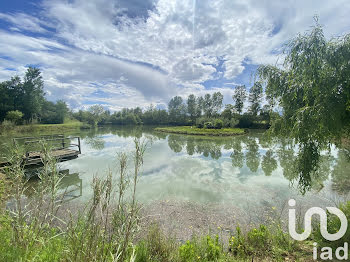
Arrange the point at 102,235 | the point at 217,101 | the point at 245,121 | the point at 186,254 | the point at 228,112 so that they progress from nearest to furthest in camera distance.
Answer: the point at 102,235, the point at 186,254, the point at 245,121, the point at 228,112, the point at 217,101

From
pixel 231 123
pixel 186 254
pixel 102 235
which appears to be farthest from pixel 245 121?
pixel 102 235

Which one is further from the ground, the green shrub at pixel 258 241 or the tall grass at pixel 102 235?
the tall grass at pixel 102 235

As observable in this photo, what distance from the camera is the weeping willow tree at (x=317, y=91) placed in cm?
374

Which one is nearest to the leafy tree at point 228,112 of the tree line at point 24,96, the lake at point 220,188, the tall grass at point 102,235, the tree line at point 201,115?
the tree line at point 201,115

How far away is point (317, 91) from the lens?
393 centimetres

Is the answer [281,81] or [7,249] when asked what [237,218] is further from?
[7,249]

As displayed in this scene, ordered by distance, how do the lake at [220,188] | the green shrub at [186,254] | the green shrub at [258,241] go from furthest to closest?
1. the lake at [220,188]
2. the green shrub at [258,241]
3. the green shrub at [186,254]

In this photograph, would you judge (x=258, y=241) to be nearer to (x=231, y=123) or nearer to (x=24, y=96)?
(x=231, y=123)

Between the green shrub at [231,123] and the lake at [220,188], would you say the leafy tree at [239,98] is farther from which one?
the lake at [220,188]

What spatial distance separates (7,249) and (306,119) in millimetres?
6711

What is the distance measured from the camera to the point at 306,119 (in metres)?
4.23

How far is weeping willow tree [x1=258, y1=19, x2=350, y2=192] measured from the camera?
3738 mm

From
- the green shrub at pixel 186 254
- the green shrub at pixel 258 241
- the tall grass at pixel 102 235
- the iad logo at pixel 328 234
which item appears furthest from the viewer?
the green shrub at pixel 258 241

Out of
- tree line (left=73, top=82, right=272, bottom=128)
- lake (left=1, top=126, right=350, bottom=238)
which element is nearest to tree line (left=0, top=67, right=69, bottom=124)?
tree line (left=73, top=82, right=272, bottom=128)
